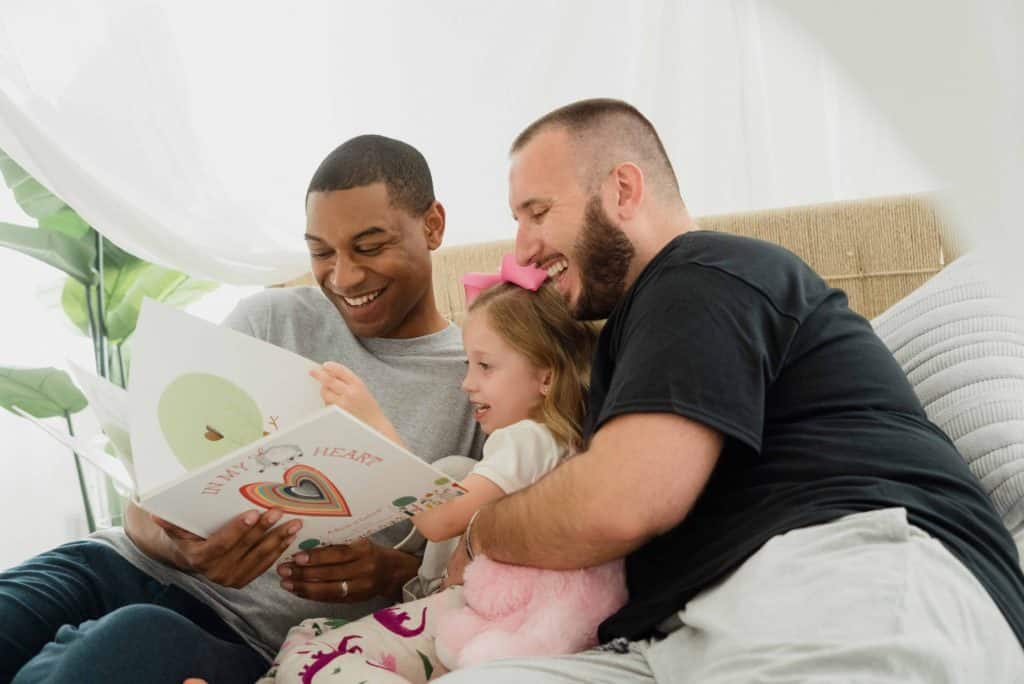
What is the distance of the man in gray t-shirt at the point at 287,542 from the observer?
1267 millimetres

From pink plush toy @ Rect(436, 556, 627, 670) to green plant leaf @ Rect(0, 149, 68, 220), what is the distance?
1770mm

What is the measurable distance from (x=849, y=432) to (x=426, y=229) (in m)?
0.97

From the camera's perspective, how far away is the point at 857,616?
910mm

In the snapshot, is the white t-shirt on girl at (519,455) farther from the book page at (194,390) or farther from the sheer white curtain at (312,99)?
the sheer white curtain at (312,99)

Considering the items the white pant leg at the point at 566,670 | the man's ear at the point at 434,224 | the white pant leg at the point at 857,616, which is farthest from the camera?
the man's ear at the point at 434,224

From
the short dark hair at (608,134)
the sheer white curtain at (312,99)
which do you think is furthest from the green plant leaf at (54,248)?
the short dark hair at (608,134)

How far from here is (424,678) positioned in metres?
1.34

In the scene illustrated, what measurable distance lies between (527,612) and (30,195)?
1.88 m

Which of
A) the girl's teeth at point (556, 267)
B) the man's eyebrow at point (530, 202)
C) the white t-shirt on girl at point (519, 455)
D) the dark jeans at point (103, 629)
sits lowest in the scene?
the dark jeans at point (103, 629)

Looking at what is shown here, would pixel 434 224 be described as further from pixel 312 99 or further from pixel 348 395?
pixel 312 99

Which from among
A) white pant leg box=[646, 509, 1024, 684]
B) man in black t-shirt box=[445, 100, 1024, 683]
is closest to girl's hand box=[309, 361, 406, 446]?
man in black t-shirt box=[445, 100, 1024, 683]

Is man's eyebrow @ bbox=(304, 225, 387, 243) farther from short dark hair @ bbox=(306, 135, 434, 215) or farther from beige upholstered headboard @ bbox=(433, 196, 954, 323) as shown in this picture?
beige upholstered headboard @ bbox=(433, 196, 954, 323)

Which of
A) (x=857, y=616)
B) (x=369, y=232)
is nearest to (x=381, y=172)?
(x=369, y=232)

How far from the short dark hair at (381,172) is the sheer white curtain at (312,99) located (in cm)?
47
